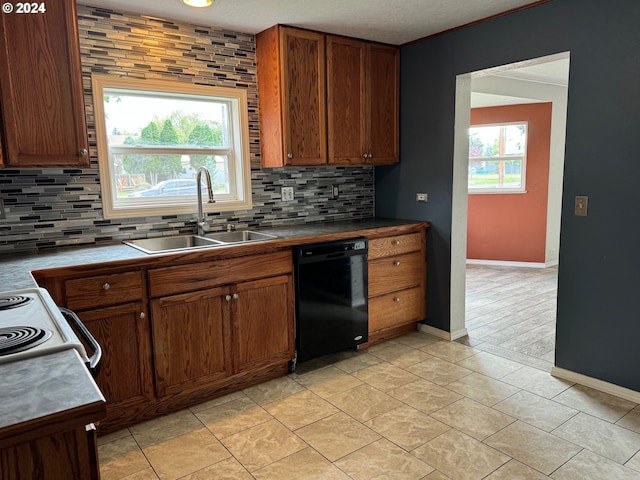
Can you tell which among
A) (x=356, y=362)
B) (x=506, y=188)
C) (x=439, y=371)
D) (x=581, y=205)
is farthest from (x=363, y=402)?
(x=506, y=188)

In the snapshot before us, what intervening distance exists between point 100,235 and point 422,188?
2.36m

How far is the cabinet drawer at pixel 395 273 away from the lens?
3.28 meters

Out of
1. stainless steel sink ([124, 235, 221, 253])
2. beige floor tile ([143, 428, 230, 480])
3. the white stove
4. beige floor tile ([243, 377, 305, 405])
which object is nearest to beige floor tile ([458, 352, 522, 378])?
beige floor tile ([243, 377, 305, 405])

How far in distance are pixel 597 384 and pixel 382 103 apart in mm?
2441

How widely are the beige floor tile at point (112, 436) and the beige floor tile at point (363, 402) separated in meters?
1.09

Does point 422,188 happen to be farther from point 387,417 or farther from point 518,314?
point 387,417

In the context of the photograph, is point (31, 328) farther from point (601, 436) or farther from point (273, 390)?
point (601, 436)

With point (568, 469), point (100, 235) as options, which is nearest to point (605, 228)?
point (568, 469)

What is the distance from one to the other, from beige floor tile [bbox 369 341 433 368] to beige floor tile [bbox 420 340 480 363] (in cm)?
8

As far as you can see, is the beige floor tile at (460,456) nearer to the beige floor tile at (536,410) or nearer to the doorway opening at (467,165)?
the beige floor tile at (536,410)

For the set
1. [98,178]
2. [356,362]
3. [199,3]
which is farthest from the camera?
[356,362]

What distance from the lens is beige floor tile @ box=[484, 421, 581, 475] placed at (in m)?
1.98

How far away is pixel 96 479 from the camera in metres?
0.88

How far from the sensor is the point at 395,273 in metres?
3.39
